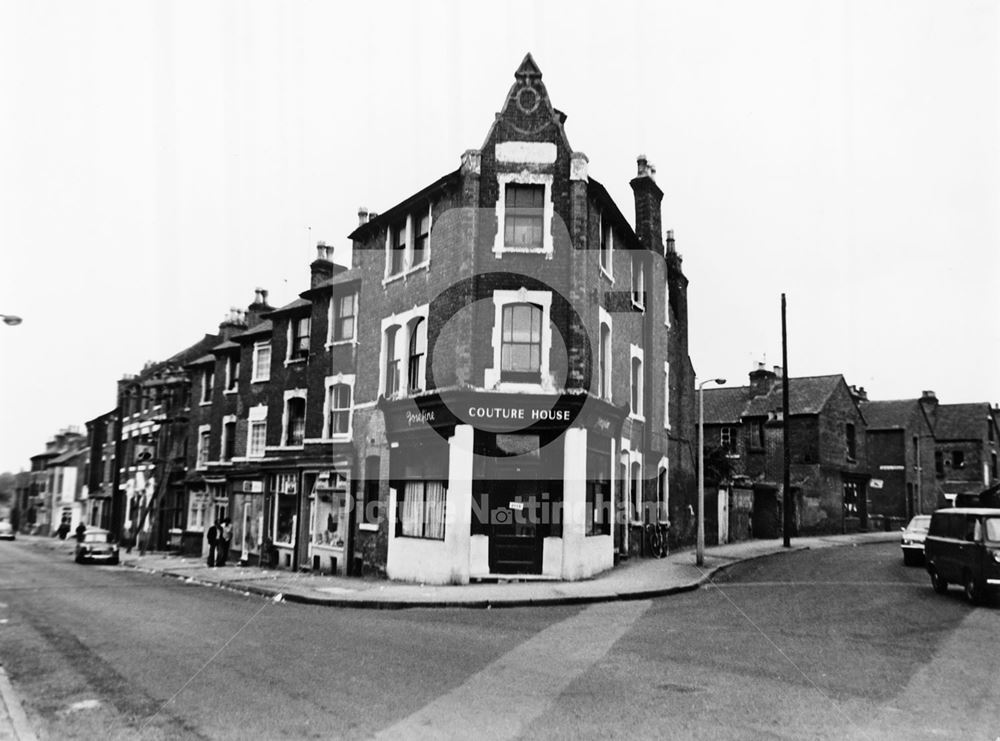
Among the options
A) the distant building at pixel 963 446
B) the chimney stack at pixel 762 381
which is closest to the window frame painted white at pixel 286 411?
the chimney stack at pixel 762 381

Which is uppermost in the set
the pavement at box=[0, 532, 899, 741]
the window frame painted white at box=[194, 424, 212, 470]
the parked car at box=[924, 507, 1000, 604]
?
the window frame painted white at box=[194, 424, 212, 470]

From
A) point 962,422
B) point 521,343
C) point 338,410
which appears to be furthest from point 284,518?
point 962,422

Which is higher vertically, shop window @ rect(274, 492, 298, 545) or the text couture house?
the text couture house

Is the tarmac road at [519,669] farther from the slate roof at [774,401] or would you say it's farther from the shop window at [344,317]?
the slate roof at [774,401]

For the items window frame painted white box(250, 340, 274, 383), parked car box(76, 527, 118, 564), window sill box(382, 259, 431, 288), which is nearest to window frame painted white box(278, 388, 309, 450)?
window frame painted white box(250, 340, 274, 383)

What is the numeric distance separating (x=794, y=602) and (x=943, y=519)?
161 inches

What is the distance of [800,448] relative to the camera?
4088 cm

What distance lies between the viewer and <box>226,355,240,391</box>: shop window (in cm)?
3484

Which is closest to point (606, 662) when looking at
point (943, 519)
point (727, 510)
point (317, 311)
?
point (943, 519)

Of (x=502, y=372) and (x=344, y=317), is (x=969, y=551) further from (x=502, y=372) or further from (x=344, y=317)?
(x=344, y=317)

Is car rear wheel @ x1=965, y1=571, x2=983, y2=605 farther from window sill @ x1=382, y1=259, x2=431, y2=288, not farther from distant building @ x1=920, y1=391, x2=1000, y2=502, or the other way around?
distant building @ x1=920, y1=391, x2=1000, y2=502

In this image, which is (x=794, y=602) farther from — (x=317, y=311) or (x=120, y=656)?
(x=317, y=311)

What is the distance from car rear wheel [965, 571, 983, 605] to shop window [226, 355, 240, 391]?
29.0 m

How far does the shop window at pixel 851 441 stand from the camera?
144ft
